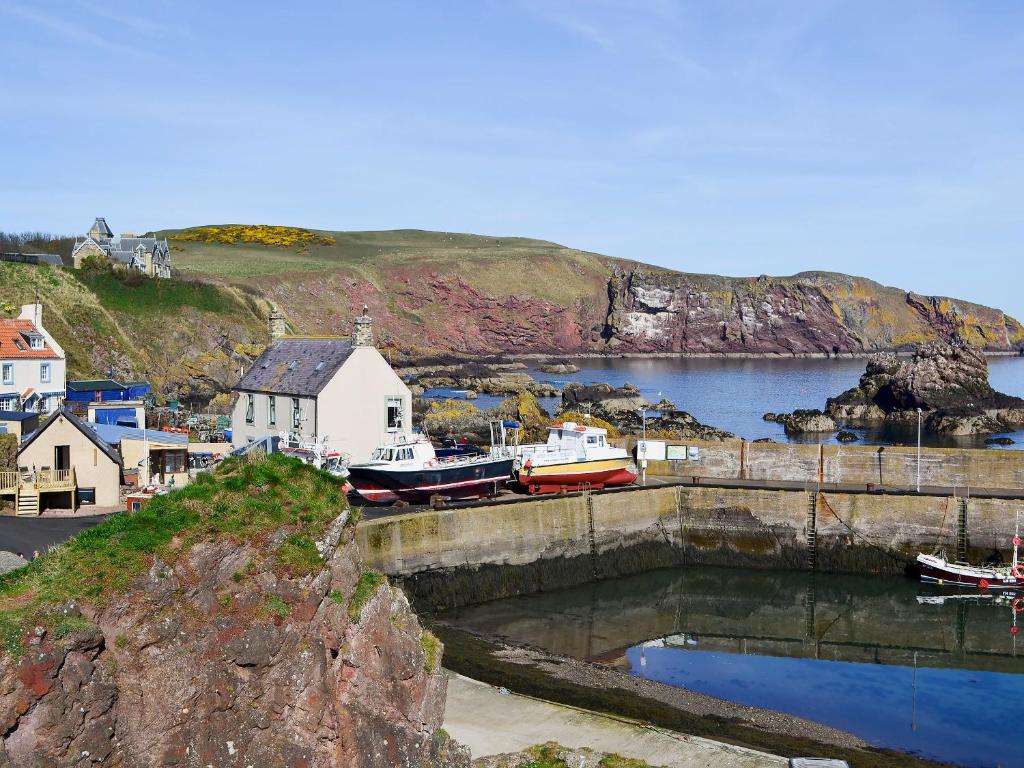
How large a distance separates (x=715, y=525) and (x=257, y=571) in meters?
33.5

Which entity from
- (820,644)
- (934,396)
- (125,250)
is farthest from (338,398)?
(125,250)

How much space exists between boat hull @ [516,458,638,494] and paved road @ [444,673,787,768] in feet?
70.1

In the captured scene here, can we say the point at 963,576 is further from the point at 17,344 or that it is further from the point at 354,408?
the point at 17,344


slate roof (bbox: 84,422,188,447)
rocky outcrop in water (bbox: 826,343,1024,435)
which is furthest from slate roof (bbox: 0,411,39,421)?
rocky outcrop in water (bbox: 826,343,1024,435)

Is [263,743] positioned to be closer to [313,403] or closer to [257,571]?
[257,571]

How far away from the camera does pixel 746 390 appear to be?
14762cm

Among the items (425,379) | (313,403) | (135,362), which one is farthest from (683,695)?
(425,379)

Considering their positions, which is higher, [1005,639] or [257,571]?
[257,571]

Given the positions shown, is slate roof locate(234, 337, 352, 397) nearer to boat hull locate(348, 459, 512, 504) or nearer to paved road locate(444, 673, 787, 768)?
boat hull locate(348, 459, 512, 504)

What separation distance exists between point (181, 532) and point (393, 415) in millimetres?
33847

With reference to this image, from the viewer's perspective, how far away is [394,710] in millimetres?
15320

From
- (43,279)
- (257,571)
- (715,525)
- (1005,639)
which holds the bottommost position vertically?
(1005,639)

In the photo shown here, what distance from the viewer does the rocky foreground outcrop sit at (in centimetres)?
10031

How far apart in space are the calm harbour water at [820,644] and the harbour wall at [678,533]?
2.77 feet
